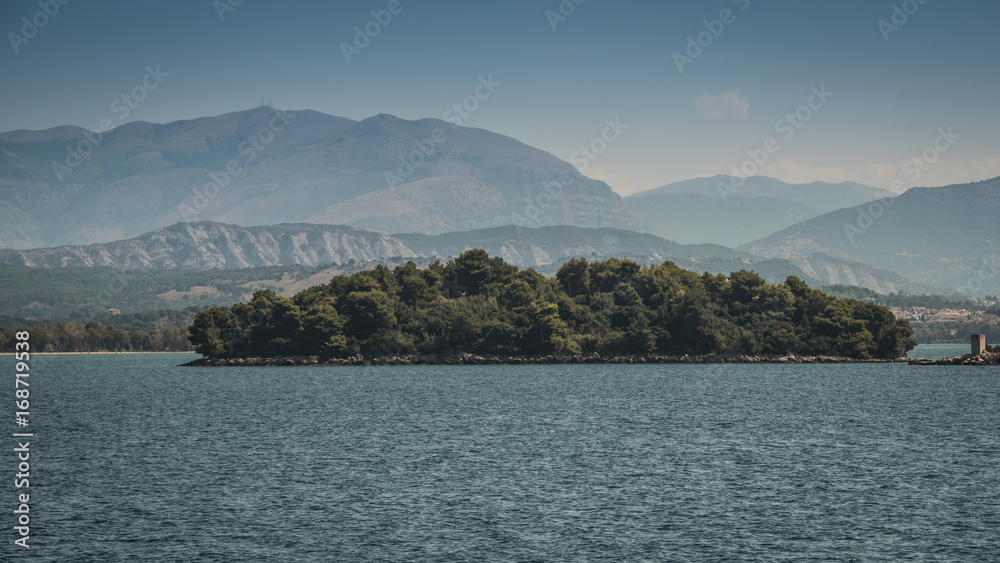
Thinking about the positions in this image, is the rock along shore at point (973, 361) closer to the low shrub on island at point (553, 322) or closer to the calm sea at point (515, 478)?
the low shrub on island at point (553, 322)

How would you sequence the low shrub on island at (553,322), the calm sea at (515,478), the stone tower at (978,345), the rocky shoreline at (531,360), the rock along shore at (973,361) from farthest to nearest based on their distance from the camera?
the rocky shoreline at (531,360)
the low shrub on island at (553,322)
the stone tower at (978,345)
the rock along shore at (973,361)
the calm sea at (515,478)

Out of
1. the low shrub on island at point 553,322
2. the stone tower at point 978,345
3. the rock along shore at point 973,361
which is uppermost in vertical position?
the low shrub on island at point 553,322

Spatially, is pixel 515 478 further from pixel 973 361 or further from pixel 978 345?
pixel 978 345

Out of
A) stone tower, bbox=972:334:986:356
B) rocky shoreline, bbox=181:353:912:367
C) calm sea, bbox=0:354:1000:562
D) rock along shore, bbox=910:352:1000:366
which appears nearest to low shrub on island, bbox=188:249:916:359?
rocky shoreline, bbox=181:353:912:367

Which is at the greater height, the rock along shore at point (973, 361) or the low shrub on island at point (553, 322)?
the low shrub on island at point (553, 322)

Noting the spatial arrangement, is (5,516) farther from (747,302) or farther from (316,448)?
(747,302)

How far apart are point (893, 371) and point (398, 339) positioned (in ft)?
250

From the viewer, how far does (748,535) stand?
31.4 metres

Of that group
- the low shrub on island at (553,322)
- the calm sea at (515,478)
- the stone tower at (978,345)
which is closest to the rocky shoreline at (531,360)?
the low shrub on island at (553,322)

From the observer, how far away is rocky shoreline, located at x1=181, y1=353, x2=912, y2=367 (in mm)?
147125

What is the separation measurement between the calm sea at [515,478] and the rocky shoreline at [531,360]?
6020cm

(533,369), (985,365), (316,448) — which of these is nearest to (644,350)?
(533,369)

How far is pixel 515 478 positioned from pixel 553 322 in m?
103

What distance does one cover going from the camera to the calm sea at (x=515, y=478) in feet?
98.9
